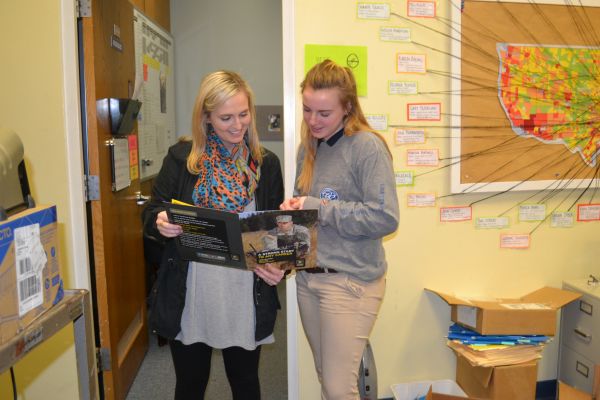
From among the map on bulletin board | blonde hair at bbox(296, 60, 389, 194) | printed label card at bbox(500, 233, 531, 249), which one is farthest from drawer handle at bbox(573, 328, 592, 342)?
the map on bulletin board

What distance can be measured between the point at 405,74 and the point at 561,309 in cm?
133

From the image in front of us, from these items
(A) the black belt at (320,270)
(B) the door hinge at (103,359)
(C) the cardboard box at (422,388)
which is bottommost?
(C) the cardboard box at (422,388)

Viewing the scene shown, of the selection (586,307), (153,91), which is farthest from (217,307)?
(153,91)

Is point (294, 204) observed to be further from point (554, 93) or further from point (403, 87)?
point (554, 93)

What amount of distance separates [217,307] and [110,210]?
3.25ft

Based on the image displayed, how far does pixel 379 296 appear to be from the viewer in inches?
59.7

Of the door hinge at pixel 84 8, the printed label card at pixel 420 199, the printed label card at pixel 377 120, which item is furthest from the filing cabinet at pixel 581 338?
the door hinge at pixel 84 8

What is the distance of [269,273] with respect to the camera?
1380 millimetres

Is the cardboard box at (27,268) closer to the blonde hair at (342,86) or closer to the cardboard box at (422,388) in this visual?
the blonde hair at (342,86)

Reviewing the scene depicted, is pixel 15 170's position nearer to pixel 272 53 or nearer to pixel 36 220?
pixel 36 220

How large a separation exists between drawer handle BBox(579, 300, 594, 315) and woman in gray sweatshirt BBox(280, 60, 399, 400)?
1.16 m

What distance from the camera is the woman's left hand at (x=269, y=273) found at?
4.44ft

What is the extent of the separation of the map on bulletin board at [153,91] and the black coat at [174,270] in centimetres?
129

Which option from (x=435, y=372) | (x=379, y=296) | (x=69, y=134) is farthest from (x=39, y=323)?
(x=435, y=372)
